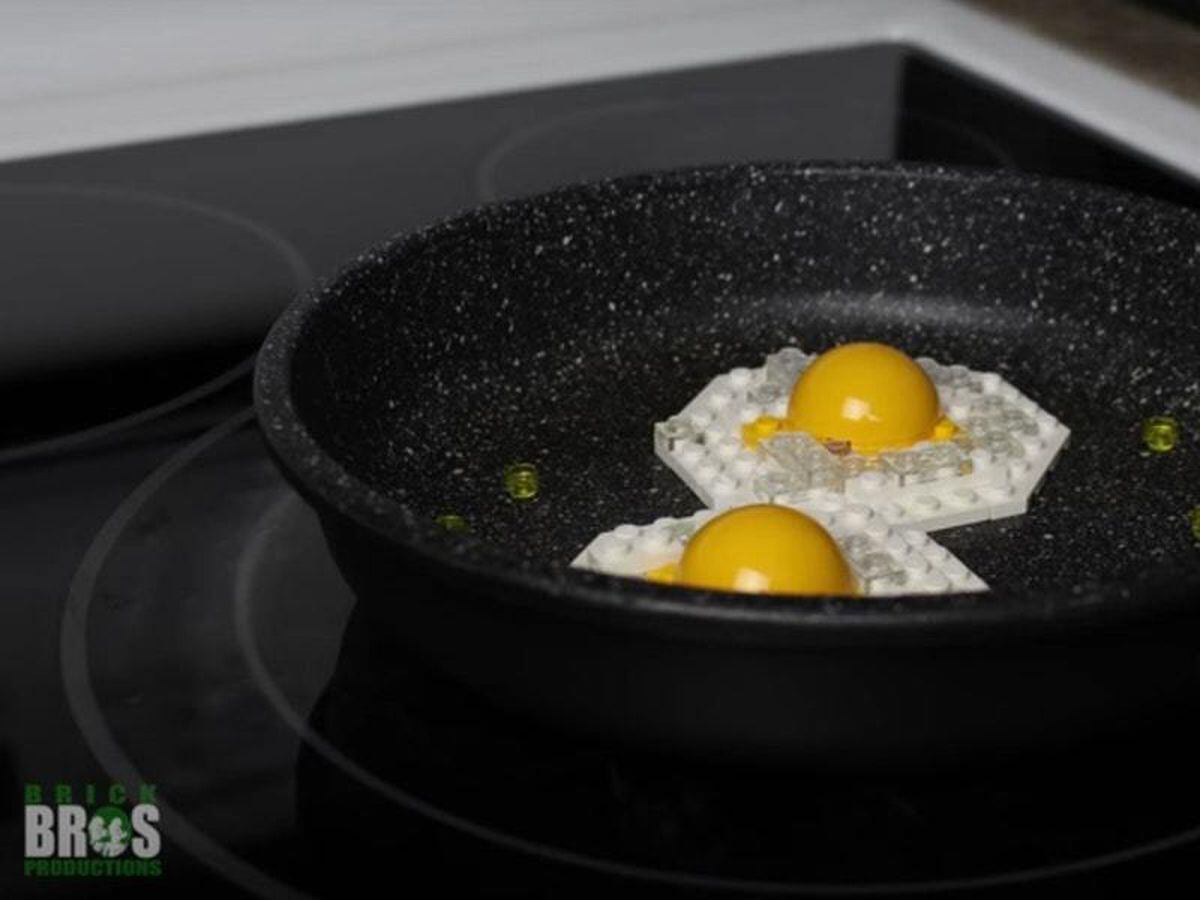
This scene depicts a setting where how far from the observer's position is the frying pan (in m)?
0.62

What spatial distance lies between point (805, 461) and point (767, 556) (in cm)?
15

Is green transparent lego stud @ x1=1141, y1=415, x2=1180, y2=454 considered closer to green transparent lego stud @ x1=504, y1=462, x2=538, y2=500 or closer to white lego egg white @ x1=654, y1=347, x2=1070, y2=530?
white lego egg white @ x1=654, y1=347, x2=1070, y2=530

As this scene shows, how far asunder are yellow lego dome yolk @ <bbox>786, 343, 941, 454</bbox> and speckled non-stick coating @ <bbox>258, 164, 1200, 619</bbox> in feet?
0.19

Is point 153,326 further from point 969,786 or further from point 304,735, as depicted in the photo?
point 969,786

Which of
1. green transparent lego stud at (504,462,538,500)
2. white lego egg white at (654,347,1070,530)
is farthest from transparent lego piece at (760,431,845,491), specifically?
green transparent lego stud at (504,462,538,500)

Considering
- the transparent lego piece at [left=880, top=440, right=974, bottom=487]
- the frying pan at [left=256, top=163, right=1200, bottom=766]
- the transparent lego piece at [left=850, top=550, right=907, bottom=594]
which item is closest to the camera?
the frying pan at [left=256, top=163, right=1200, bottom=766]

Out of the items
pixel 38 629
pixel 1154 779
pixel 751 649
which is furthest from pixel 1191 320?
pixel 38 629

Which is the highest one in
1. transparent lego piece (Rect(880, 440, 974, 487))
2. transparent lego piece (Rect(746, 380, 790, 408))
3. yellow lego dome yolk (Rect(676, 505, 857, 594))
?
yellow lego dome yolk (Rect(676, 505, 857, 594))

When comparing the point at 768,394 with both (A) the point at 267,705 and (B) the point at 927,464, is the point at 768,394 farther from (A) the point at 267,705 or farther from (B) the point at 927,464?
(A) the point at 267,705

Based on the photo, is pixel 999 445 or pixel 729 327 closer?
pixel 999 445

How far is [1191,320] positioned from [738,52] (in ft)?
1.59

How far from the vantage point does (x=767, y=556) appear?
71 cm

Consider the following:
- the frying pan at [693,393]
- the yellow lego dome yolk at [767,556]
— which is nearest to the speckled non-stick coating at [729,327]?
the frying pan at [693,393]

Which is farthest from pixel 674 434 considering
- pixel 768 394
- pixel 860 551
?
pixel 860 551
